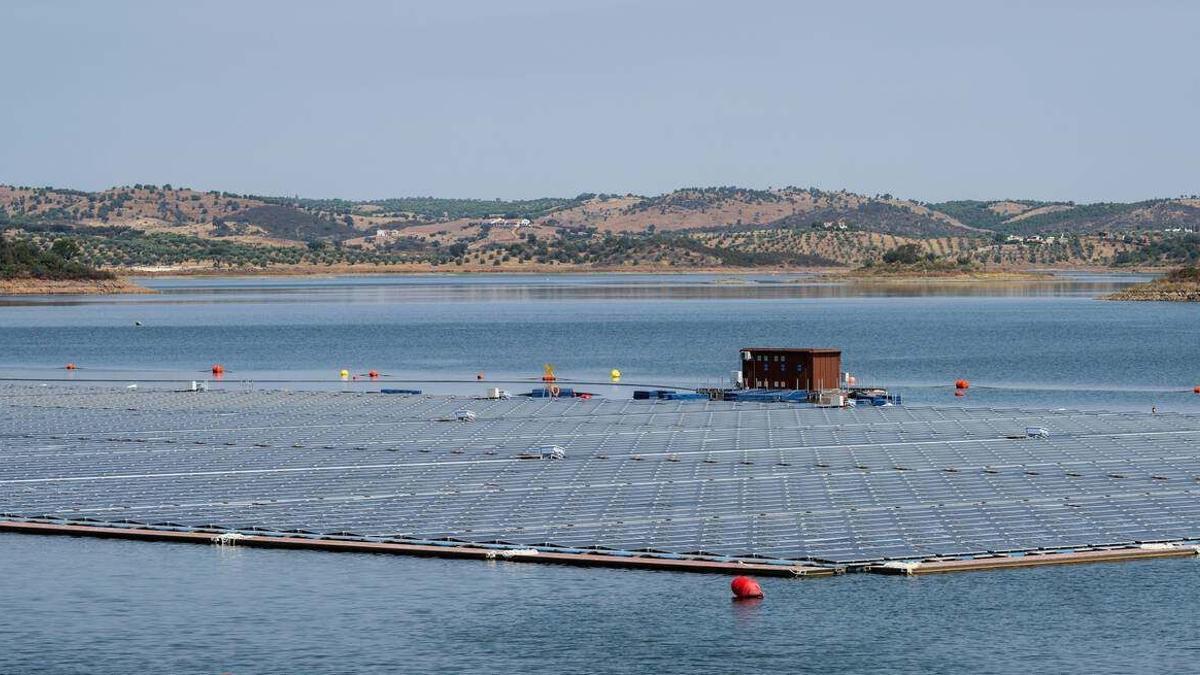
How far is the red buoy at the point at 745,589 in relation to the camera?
4978 cm

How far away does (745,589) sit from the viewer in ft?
163

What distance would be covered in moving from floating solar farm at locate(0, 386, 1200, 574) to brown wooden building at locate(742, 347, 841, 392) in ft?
19.5

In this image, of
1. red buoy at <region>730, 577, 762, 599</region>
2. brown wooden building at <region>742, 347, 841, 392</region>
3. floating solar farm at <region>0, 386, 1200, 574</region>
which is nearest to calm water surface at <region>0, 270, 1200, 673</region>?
red buoy at <region>730, 577, 762, 599</region>

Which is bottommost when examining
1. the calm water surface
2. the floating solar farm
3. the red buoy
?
the calm water surface

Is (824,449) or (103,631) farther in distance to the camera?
(824,449)

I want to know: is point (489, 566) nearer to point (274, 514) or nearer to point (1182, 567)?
point (274, 514)

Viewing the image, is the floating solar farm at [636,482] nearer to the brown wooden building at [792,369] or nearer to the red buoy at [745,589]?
the red buoy at [745,589]

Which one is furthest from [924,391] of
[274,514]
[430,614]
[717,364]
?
[430,614]

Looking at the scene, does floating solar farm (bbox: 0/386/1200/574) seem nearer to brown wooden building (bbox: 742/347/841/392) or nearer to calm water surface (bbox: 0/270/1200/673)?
calm water surface (bbox: 0/270/1200/673)

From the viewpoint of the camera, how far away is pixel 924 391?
118 meters

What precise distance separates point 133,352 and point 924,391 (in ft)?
268

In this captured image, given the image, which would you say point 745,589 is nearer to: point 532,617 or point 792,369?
point 532,617

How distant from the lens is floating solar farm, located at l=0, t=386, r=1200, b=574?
57625 mm

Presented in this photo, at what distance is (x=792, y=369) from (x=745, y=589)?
60896mm
